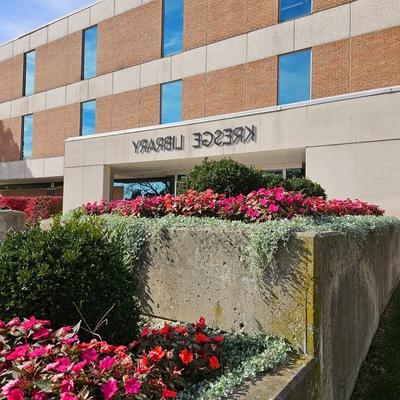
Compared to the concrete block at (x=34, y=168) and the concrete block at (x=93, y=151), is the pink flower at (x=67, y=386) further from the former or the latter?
the concrete block at (x=34, y=168)

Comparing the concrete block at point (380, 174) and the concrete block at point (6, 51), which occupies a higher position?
the concrete block at point (6, 51)

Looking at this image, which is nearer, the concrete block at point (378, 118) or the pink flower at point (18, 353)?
the pink flower at point (18, 353)

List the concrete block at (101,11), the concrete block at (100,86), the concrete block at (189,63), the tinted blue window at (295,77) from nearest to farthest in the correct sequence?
the tinted blue window at (295,77) → the concrete block at (189,63) → the concrete block at (100,86) → the concrete block at (101,11)

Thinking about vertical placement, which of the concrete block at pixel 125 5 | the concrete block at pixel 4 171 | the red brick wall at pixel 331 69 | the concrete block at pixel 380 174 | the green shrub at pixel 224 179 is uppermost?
the concrete block at pixel 125 5

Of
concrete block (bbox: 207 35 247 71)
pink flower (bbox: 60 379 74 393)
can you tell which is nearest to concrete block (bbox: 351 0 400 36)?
concrete block (bbox: 207 35 247 71)

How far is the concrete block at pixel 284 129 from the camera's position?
15170mm

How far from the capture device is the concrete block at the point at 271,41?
17.3 meters

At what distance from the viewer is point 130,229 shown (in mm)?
4371

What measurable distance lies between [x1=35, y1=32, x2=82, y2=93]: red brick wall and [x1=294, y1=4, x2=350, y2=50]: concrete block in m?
13.4

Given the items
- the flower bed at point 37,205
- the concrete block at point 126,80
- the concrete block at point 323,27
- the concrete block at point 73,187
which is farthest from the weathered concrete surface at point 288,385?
the flower bed at point 37,205

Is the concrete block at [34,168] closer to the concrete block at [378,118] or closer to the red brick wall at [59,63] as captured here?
the red brick wall at [59,63]

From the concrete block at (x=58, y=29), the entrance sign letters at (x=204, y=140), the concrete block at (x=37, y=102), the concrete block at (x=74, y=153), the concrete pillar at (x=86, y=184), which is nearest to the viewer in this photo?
the entrance sign letters at (x=204, y=140)

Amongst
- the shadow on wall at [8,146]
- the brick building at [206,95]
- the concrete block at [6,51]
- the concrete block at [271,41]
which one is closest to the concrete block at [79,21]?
the brick building at [206,95]

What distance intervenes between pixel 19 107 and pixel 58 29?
18.6 feet
